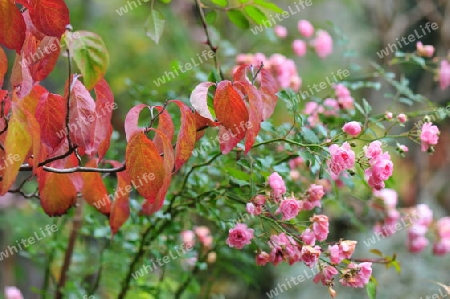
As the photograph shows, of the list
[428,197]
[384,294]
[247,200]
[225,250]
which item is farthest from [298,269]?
[247,200]

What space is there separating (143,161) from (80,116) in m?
0.10

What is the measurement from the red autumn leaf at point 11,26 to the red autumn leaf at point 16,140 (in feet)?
0.45

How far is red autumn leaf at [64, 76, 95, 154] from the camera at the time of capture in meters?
0.70

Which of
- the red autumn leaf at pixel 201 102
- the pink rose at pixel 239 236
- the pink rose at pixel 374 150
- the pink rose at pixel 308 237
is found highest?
the red autumn leaf at pixel 201 102

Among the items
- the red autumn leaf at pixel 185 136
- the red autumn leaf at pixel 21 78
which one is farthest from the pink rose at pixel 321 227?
the red autumn leaf at pixel 21 78

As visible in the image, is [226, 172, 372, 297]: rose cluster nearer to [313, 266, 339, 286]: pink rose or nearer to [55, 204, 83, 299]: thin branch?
[313, 266, 339, 286]: pink rose

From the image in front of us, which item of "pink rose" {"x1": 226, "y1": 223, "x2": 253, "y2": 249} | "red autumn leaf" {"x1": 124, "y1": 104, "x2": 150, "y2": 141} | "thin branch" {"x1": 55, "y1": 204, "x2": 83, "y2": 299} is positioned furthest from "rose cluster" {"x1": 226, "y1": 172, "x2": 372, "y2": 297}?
"thin branch" {"x1": 55, "y1": 204, "x2": 83, "y2": 299}

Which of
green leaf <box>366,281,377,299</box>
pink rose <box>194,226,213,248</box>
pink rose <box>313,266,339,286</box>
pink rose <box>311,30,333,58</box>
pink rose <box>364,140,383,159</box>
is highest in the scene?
pink rose <box>311,30,333,58</box>

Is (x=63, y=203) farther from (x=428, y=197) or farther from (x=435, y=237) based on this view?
(x=428, y=197)

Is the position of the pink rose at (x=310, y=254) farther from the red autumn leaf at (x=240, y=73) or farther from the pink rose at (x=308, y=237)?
the red autumn leaf at (x=240, y=73)

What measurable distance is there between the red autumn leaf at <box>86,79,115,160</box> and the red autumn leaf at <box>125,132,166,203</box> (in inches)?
2.7

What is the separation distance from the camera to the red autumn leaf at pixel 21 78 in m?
0.71

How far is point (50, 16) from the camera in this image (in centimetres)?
73

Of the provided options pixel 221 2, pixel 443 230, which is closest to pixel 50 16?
pixel 221 2
